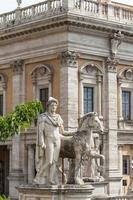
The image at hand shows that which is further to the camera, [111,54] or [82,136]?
[111,54]

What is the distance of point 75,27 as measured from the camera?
1428 inches

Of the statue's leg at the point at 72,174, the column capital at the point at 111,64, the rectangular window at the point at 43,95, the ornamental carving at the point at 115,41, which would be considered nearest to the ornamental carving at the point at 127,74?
the column capital at the point at 111,64

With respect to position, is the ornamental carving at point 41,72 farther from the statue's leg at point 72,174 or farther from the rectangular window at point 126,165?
the statue's leg at point 72,174

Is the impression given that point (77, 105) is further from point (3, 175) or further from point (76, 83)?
point (3, 175)

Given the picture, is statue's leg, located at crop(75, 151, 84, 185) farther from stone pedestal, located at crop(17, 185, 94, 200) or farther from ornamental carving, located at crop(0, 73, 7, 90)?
ornamental carving, located at crop(0, 73, 7, 90)

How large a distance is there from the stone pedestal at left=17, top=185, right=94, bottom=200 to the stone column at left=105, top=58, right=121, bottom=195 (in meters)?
23.3

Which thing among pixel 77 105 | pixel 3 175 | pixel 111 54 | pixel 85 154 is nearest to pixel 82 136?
pixel 85 154

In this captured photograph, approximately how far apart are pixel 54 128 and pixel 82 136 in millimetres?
781

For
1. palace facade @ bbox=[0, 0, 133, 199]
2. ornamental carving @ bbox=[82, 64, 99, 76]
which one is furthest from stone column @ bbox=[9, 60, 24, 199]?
ornamental carving @ bbox=[82, 64, 99, 76]

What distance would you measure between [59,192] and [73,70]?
2275cm

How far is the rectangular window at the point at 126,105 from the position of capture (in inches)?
1549

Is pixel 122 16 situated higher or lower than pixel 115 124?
higher

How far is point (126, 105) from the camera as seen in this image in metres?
39.6

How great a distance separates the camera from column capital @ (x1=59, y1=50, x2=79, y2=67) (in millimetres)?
35750
